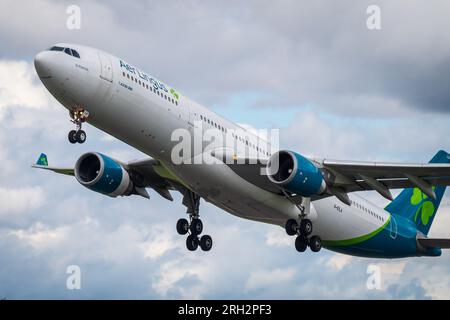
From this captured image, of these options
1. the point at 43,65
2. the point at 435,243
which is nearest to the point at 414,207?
the point at 435,243

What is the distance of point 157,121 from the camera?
3606cm

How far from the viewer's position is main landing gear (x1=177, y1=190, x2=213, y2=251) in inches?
1758

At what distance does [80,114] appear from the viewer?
113 feet

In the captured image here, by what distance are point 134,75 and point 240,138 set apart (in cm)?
683

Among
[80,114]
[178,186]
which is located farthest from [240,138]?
[80,114]

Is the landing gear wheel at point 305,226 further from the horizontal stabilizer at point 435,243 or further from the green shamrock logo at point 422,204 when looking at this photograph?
the green shamrock logo at point 422,204

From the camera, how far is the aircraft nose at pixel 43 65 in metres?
33.3

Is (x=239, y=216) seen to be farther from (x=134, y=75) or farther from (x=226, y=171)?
(x=134, y=75)

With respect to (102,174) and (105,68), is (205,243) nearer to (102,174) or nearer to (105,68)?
(102,174)

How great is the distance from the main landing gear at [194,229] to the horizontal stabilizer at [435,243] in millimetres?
12566

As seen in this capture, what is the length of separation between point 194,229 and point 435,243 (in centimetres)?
1396

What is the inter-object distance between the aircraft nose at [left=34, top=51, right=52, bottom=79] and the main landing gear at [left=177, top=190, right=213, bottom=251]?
1326 cm

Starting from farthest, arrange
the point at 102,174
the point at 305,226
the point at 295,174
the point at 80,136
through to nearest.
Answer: the point at 102,174 → the point at 305,226 → the point at 295,174 → the point at 80,136
